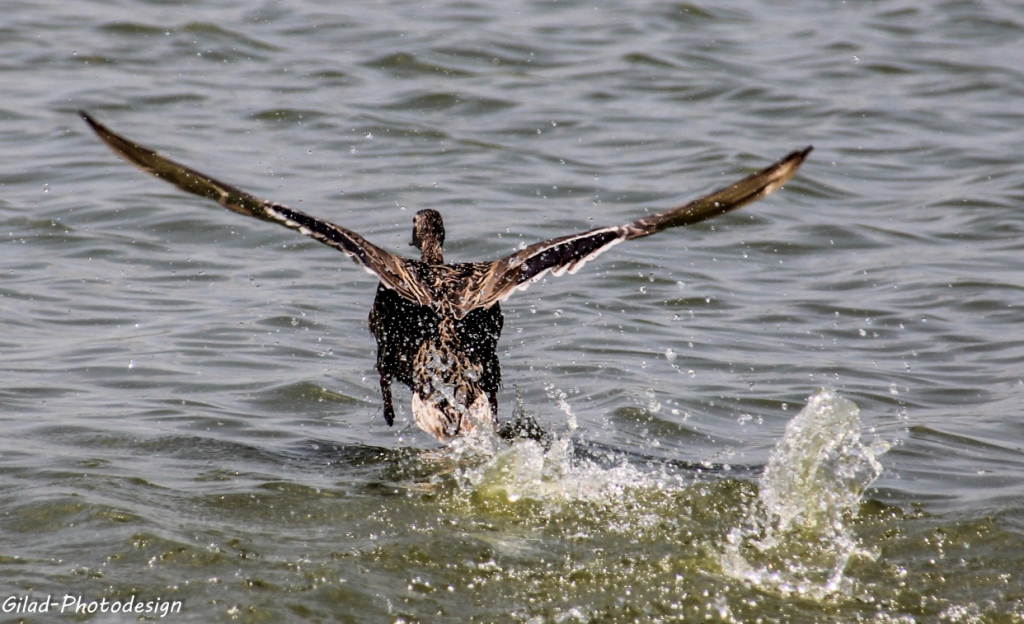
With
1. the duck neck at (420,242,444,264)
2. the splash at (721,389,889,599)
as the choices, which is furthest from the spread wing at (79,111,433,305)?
the splash at (721,389,889,599)

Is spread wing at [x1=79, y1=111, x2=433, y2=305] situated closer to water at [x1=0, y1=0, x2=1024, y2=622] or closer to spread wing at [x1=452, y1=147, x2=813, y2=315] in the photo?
spread wing at [x1=452, y1=147, x2=813, y2=315]

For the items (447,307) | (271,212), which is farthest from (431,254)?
(271,212)

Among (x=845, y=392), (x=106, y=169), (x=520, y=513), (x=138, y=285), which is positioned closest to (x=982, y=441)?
(x=845, y=392)

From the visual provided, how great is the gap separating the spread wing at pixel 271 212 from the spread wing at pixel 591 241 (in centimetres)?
30

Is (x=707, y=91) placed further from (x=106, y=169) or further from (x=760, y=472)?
(x=760, y=472)

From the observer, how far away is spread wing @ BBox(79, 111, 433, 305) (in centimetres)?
527

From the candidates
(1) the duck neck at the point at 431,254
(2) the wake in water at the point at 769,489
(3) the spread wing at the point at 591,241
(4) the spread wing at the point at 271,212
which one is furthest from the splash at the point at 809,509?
(1) the duck neck at the point at 431,254

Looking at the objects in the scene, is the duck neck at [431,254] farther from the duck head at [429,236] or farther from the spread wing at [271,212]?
the spread wing at [271,212]

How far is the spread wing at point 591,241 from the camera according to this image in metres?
5.39

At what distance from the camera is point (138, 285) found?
9.12 metres

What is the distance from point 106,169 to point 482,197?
3.25 metres

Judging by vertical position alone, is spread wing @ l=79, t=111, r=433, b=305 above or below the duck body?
above

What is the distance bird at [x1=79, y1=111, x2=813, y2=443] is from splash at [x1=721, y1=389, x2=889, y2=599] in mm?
1118

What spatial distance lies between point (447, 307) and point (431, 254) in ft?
3.22
